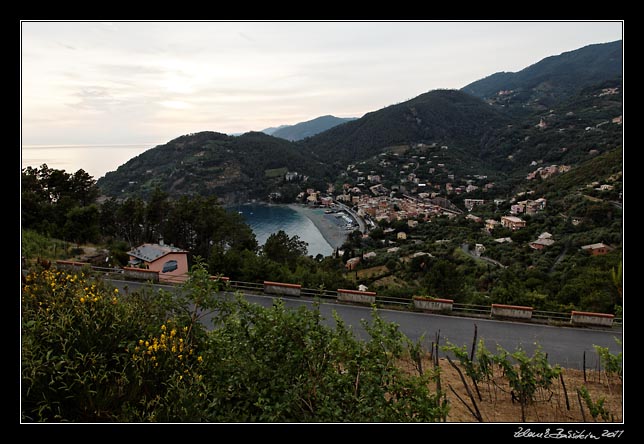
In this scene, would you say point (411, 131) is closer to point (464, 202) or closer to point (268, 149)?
point (268, 149)

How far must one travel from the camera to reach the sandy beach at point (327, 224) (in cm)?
4854

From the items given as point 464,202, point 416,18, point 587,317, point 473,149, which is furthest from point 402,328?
point 473,149

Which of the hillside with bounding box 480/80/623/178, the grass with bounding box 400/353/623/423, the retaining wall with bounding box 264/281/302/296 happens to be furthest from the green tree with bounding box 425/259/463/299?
the hillside with bounding box 480/80/623/178

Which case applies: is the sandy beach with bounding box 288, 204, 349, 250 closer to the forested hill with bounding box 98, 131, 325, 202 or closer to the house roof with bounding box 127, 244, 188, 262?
the forested hill with bounding box 98, 131, 325, 202

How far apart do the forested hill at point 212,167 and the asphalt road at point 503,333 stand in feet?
208

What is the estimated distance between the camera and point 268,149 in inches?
3711

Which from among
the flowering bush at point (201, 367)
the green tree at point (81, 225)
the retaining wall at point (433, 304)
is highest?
the green tree at point (81, 225)

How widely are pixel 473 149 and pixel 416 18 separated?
10699 centimetres

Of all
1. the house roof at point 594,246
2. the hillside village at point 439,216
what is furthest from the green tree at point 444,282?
the house roof at point 594,246

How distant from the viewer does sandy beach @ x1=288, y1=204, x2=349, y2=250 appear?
159 feet

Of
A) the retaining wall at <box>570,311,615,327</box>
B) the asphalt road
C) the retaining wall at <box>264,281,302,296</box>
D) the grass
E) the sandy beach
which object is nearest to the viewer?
the grass

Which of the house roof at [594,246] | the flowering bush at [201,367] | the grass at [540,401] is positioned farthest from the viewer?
the house roof at [594,246]

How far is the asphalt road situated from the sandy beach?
36804 millimetres

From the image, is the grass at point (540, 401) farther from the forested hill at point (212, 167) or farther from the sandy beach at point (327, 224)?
the forested hill at point (212, 167)
